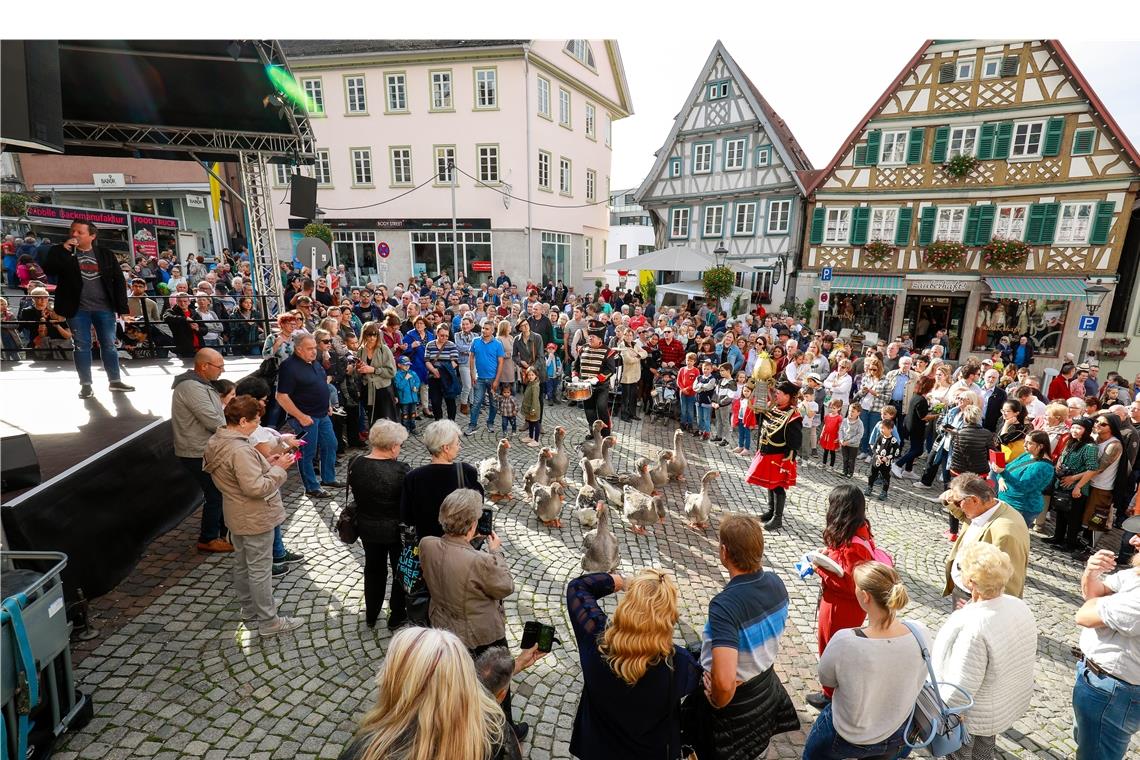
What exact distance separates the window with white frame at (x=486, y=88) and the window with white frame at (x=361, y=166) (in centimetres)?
629

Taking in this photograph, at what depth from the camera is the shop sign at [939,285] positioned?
2048cm

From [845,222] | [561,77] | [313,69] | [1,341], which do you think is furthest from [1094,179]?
[313,69]

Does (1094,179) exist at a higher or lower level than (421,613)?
higher

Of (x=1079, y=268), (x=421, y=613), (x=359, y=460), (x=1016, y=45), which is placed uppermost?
(x=1016, y=45)

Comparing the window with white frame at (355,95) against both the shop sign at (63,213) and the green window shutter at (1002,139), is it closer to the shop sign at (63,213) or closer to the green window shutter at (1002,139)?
the shop sign at (63,213)

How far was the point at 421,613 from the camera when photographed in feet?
11.7

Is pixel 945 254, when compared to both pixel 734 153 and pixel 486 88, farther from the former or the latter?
pixel 486 88

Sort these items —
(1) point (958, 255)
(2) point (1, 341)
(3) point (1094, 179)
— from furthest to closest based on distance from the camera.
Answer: (1) point (958, 255), (3) point (1094, 179), (2) point (1, 341)

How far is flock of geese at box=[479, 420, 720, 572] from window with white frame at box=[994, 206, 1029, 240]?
19265 millimetres

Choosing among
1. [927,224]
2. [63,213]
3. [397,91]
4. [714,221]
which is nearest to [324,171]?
[397,91]

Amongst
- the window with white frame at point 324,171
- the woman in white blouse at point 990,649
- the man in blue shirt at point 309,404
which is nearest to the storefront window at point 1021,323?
the woman in white blouse at point 990,649

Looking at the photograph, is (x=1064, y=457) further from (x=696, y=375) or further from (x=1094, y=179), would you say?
(x=1094, y=179)

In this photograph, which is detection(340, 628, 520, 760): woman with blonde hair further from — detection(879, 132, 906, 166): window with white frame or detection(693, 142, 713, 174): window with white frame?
detection(693, 142, 713, 174): window with white frame

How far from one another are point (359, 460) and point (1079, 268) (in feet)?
82.6
